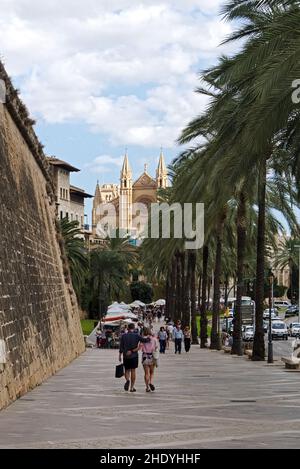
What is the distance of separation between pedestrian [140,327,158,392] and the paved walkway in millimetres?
275

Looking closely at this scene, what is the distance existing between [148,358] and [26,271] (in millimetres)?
3818

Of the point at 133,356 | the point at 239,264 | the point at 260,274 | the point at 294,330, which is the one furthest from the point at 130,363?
A: the point at 294,330

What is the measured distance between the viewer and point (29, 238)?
24.5 meters

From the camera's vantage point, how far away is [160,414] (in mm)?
15016

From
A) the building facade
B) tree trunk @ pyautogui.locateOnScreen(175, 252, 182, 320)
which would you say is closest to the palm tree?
tree trunk @ pyautogui.locateOnScreen(175, 252, 182, 320)

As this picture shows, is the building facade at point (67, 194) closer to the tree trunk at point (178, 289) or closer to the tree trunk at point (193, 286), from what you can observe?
the tree trunk at point (178, 289)

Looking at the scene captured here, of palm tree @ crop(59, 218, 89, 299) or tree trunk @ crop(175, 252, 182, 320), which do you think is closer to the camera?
palm tree @ crop(59, 218, 89, 299)

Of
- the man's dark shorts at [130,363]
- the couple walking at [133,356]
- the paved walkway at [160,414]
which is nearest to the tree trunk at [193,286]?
the paved walkway at [160,414]

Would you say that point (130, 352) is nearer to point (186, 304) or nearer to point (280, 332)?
point (186, 304)

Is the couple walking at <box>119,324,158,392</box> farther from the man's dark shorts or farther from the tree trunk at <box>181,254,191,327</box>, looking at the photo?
the tree trunk at <box>181,254,191,327</box>

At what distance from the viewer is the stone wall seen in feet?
58.0
